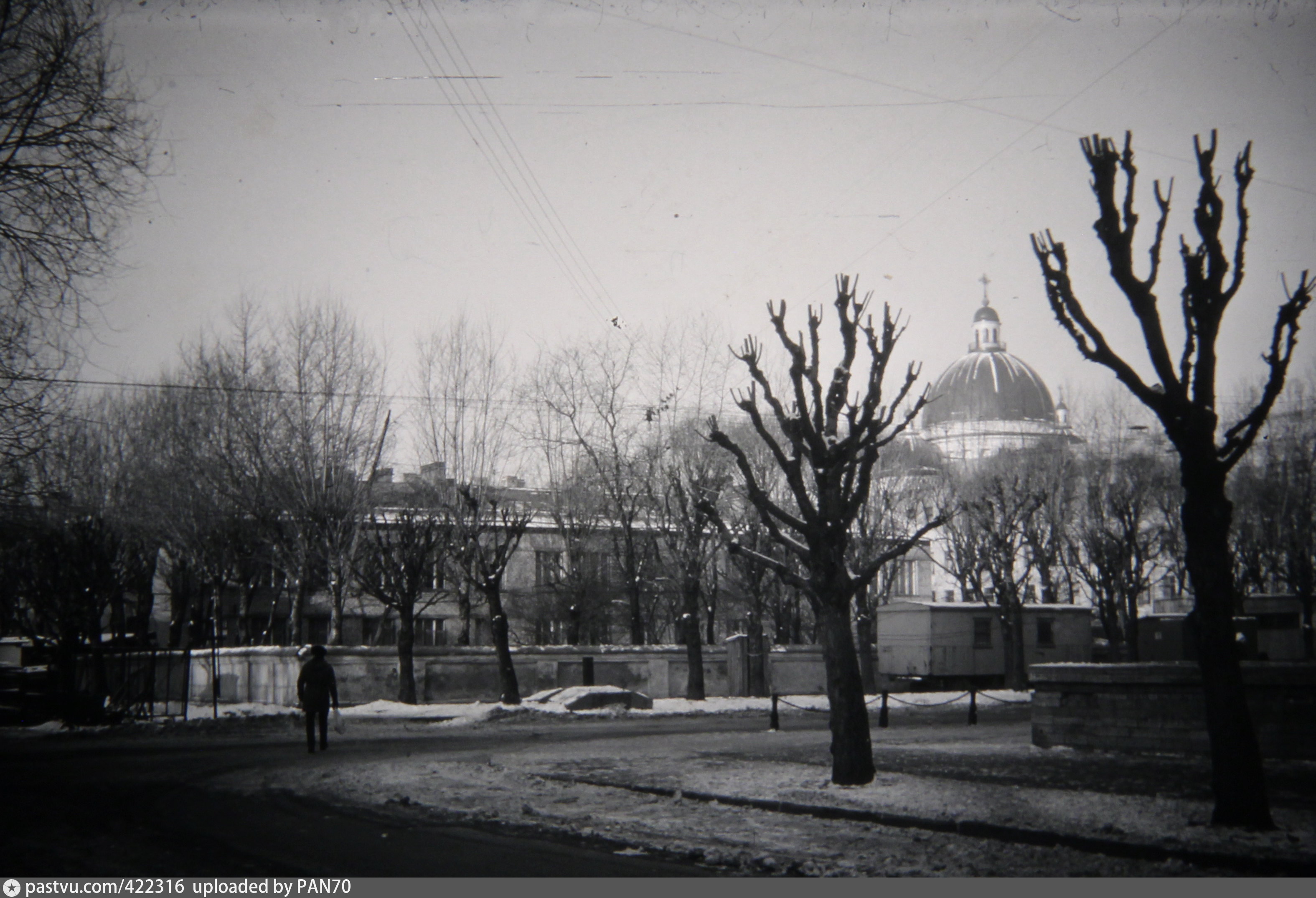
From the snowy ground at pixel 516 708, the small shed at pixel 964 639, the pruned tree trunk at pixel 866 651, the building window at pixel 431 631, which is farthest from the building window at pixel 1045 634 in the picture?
the building window at pixel 431 631

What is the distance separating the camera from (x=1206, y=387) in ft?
30.0

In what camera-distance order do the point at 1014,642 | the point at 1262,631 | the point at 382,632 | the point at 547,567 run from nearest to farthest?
the point at 1014,642
the point at 1262,631
the point at 547,567
the point at 382,632

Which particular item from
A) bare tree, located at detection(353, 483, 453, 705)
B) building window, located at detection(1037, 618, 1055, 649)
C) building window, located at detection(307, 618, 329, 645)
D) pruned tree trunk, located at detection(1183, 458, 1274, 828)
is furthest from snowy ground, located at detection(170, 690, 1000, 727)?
building window, located at detection(307, 618, 329, 645)

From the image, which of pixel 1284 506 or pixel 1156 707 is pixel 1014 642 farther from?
pixel 1156 707

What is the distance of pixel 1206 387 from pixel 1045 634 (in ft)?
108

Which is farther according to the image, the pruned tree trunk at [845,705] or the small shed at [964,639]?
the small shed at [964,639]

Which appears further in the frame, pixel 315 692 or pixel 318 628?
pixel 318 628

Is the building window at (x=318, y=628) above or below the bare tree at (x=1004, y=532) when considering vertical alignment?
below

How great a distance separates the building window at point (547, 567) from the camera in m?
45.7

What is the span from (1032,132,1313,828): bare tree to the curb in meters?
1.13

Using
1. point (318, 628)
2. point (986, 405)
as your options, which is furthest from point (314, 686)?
point (986, 405)

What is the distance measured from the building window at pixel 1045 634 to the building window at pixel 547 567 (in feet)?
63.0

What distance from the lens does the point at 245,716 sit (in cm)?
2389

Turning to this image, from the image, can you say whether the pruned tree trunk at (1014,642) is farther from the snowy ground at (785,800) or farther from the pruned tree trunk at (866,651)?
the snowy ground at (785,800)
